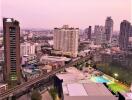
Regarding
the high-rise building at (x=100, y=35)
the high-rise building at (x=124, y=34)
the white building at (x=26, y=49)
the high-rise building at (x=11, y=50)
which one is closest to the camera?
the high-rise building at (x=11, y=50)

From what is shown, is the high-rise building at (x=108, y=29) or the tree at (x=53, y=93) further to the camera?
the high-rise building at (x=108, y=29)

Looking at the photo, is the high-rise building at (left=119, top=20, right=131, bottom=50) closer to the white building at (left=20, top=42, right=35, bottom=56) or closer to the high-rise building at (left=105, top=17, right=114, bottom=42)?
the high-rise building at (left=105, top=17, right=114, bottom=42)

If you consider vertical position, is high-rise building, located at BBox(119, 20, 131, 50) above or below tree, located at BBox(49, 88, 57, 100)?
above

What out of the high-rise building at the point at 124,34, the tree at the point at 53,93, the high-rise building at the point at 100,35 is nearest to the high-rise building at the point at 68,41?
the high-rise building at the point at 124,34

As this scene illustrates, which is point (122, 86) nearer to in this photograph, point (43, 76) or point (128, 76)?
point (128, 76)

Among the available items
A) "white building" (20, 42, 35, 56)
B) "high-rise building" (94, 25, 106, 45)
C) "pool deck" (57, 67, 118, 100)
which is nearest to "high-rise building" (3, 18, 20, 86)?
"pool deck" (57, 67, 118, 100)

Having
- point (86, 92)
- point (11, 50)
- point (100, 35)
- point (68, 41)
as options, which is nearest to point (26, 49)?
point (68, 41)

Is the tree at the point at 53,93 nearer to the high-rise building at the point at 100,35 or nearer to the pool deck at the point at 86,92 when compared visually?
the pool deck at the point at 86,92

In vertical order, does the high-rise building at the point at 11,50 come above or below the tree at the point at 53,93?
above
